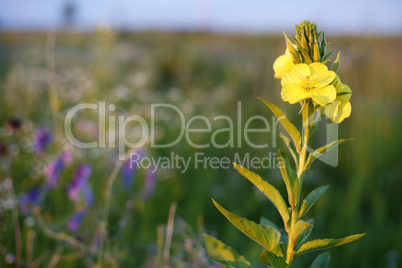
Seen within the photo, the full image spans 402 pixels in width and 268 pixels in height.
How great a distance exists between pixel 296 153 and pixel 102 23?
3690 millimetres

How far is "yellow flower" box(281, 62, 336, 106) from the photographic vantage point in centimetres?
69

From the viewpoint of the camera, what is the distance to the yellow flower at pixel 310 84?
691mm

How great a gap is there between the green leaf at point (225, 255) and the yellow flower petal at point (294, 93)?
1.20ft

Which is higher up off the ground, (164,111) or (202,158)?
(164,111)

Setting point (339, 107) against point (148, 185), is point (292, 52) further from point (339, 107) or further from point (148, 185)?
point (148, 185)

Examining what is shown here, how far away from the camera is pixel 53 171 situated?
1548 millimetres

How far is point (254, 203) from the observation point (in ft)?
7.59

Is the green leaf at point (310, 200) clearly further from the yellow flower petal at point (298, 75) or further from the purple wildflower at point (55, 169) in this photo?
the purple wildflower at point (55, 169)

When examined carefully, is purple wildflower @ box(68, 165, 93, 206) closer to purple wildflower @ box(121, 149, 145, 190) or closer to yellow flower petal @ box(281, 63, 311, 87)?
purple wildflower @ box(121, 149, 145, 190)

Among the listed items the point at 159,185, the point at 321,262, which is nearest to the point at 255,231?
the point at 321,262

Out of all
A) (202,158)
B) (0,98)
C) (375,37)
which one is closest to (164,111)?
(202,158)

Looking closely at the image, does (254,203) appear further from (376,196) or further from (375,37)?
(375,37)

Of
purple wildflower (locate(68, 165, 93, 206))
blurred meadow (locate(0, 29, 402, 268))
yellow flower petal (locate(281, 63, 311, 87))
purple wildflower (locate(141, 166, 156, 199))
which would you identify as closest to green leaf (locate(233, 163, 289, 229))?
yellow flower petal (locate(281, 63, 311, 87))

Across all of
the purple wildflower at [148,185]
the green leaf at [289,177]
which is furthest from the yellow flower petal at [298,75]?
the purple wildflower at [148,185]
